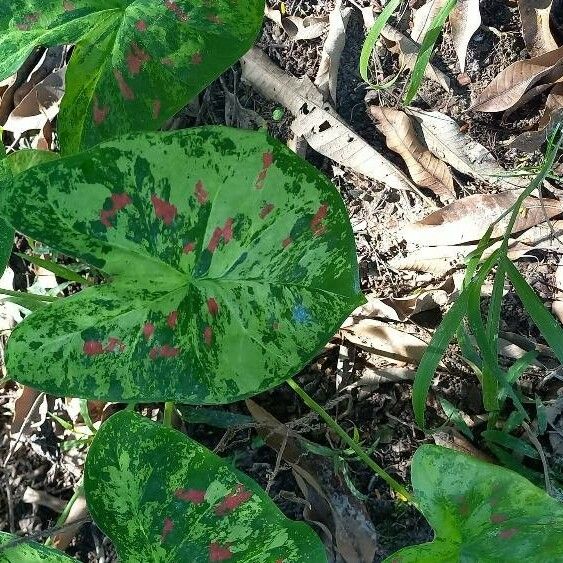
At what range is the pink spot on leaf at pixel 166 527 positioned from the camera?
83 cm

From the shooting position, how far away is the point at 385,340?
1.31 m

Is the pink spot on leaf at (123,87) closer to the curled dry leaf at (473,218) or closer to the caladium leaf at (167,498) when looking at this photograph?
the caladium leaf at (167,498)

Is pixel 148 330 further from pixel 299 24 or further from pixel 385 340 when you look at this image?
pixel 299 24

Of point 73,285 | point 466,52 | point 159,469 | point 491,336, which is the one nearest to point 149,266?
point 159,469

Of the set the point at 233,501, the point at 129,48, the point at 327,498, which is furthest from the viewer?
the point at 327,498

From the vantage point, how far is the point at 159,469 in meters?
0.82

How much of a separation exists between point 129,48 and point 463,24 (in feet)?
2.32

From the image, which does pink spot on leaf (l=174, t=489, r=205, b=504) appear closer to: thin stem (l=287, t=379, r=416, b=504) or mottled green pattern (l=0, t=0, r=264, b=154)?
thin stem (l=287, t=379, r=416, b=504)

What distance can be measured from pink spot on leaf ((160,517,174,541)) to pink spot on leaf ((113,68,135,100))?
0.56 meters

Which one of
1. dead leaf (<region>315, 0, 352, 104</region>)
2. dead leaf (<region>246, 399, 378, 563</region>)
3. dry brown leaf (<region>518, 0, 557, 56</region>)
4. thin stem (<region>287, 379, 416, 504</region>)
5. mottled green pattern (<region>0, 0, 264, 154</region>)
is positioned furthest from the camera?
dead leaf (<region>315, 0, 352, 104</region>)

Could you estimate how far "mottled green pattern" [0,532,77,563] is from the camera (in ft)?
2.68

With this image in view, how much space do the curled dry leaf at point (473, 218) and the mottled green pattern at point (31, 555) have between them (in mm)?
827

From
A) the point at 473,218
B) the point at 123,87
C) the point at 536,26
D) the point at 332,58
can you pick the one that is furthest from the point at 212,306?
the point at 536,26

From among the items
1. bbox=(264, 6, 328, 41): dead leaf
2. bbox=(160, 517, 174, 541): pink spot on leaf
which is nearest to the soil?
bbox=(264, 6, 328, 41): dead leaf
